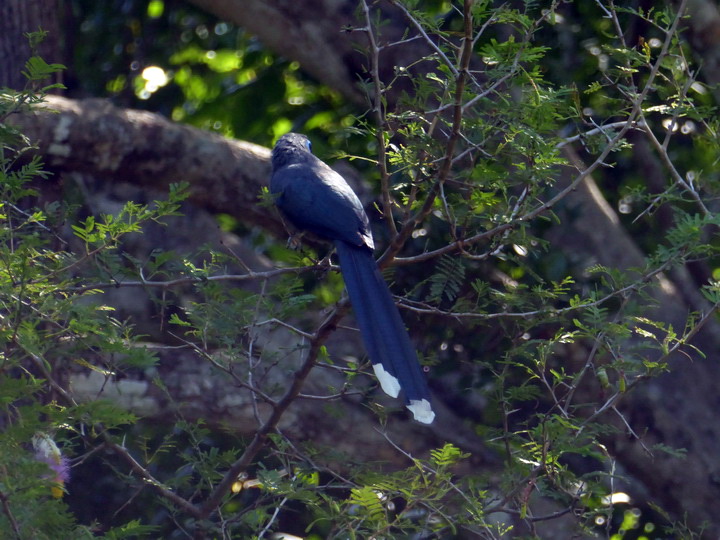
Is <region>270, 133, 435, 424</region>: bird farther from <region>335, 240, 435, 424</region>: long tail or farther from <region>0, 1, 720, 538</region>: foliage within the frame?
<region>0, 1, 720, 538</region>: foliage

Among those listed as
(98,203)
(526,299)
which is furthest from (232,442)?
(526,299)

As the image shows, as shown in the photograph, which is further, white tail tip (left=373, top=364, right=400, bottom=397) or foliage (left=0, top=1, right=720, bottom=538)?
white tail tip (left=373, top=364, right=400, bottom=397)

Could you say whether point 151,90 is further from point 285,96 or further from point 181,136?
point 181,136

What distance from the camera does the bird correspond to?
9.37 feet

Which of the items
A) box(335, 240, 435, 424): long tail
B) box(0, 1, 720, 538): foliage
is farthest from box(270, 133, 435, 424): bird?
box(0, 1, 720, 538): foliage

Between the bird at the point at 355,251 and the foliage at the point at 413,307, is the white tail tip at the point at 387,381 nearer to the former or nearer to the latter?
the bird at the point at 355,251

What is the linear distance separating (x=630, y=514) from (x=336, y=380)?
1.73 metres

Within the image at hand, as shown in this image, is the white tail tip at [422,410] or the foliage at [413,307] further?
the white tail tip at [422,410]

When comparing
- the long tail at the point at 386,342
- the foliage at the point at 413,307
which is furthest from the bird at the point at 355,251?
the foliage at the point at 413,307

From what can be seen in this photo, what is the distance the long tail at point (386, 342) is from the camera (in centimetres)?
282

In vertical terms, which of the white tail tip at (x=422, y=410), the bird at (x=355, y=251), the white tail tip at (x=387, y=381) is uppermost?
the bird at (x=355, y=251)

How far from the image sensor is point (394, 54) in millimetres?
4598

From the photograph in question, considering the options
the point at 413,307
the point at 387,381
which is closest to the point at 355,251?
the point at 413,307

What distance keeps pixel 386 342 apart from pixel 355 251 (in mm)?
500
